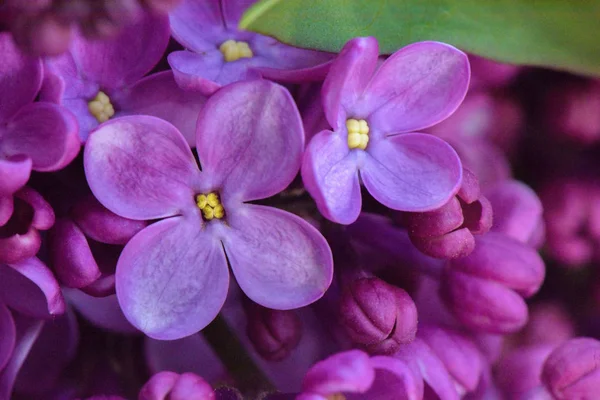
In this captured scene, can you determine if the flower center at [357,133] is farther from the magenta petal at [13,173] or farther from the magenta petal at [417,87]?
the magenta petal at [13,173]

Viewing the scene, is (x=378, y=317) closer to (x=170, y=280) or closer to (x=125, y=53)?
(x=170, y=280)

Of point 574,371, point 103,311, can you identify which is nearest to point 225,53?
point 103,311

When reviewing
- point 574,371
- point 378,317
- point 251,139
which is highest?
point 251,139

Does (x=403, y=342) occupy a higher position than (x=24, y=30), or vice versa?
(x=24, y=30)

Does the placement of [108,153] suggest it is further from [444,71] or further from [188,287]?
[444,71]

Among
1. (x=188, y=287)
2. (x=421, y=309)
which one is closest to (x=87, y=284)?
(x=188, y=287)

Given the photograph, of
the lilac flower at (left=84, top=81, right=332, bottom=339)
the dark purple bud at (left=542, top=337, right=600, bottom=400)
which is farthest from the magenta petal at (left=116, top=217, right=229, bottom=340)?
the dark purple bud at (left=542, top=337, right=600, bottom=400)

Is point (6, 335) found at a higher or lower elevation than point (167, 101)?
lower
